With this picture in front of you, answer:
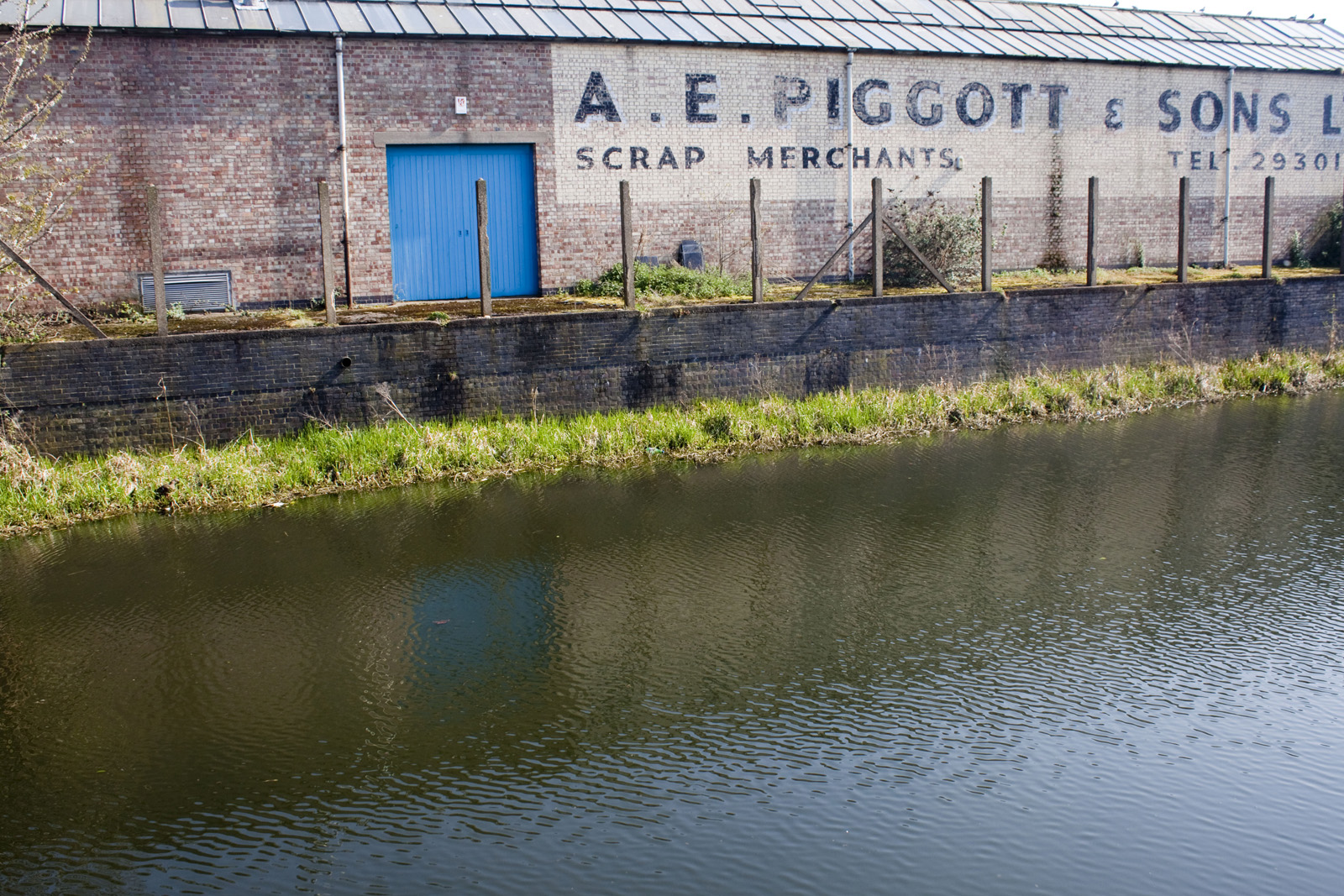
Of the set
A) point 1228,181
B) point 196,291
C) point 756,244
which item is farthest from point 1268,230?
point 196,291

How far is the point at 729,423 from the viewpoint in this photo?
11703 mm

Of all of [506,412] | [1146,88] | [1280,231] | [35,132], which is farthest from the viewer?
[1280,231]

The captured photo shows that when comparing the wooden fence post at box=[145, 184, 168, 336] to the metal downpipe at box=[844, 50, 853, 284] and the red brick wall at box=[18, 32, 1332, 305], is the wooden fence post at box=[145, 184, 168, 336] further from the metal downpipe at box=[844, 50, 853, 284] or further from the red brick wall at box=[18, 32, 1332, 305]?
the metal downpipe at box=[844, 50, 853, 284]

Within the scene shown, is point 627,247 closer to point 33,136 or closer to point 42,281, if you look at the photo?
point 42,281

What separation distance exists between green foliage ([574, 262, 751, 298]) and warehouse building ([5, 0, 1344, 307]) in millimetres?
434

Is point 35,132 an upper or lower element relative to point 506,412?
upper

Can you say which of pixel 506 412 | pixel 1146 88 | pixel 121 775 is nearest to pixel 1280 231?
pixel 1146 88

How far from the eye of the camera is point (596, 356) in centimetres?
1200

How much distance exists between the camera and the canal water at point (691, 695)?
4.35 m

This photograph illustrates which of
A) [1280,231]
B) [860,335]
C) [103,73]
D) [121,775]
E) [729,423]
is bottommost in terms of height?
[121,775]

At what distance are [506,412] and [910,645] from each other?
6.35 meters

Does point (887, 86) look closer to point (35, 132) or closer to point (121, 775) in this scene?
point (35, 132)

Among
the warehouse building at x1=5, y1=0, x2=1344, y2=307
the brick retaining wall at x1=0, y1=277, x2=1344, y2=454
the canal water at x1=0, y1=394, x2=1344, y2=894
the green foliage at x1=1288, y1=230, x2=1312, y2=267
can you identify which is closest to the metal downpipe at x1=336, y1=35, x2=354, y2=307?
the warehouse building at x1=5, y1=0, x2=1344, y2=307

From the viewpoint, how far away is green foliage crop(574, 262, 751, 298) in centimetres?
1458
